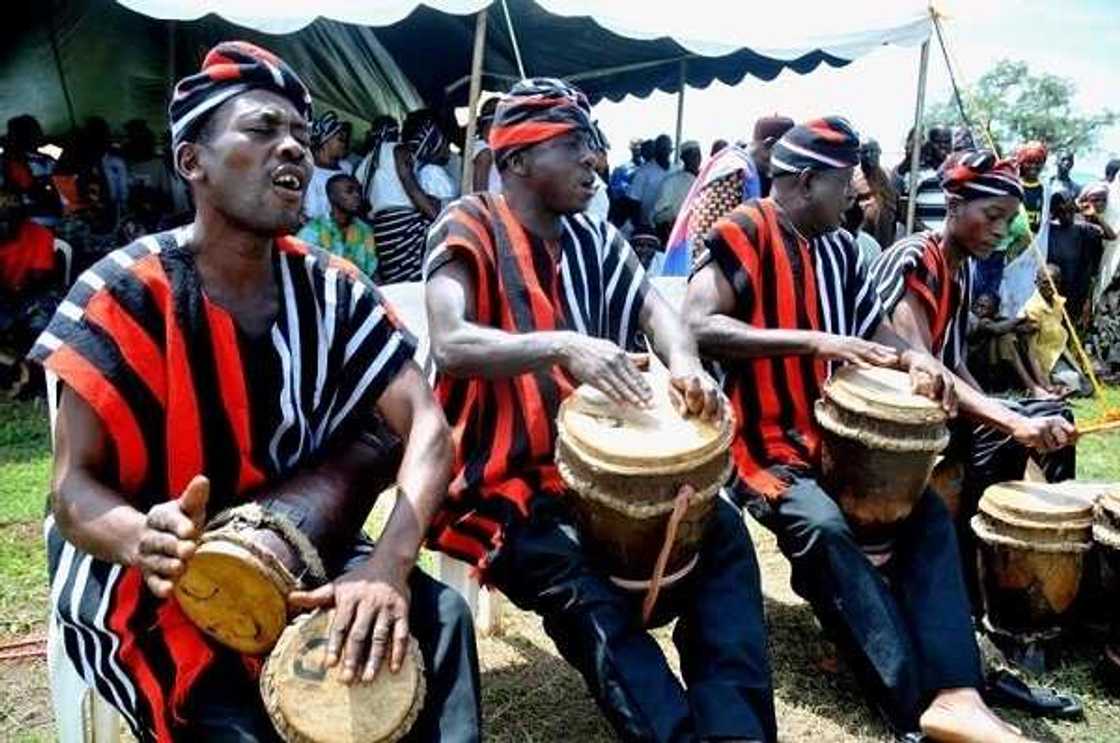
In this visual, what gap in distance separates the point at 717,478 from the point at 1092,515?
168cm

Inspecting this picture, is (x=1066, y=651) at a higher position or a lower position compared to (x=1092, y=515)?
lower

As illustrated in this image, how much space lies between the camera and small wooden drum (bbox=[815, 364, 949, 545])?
3.12 meters

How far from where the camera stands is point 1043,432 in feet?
11.6

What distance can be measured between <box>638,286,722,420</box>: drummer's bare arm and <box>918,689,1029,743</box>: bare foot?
3.48 feet

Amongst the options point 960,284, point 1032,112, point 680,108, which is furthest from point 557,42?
point 1032,112

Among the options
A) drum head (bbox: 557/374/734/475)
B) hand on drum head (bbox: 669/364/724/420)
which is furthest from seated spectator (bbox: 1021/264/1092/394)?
drum head (bbox: 557/374/734/475)

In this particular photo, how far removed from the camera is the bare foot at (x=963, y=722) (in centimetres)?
279

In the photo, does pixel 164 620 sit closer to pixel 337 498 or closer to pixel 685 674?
pixel 337 498

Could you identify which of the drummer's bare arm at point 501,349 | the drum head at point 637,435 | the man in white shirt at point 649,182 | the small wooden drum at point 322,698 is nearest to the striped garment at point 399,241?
the man in white shirt at point 649,182

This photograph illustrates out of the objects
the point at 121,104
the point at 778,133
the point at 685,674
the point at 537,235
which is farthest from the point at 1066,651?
the point at 121,104

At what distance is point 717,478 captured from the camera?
2.63 m

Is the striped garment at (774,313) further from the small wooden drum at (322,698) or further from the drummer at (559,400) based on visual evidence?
the small wooden drum at (322,698)

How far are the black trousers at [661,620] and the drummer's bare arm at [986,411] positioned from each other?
1.17m

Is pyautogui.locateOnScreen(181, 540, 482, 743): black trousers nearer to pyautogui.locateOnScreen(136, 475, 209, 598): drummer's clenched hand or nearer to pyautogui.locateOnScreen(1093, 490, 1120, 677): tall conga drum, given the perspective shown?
pyautogui.locateOnScreen(136, 475, 209, 598): drummer's clenched hand
